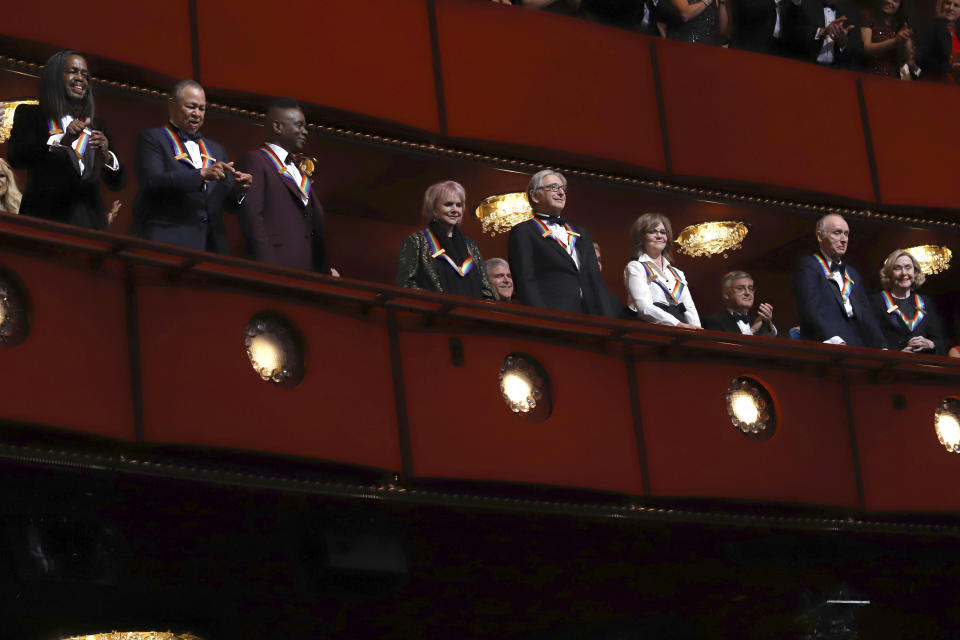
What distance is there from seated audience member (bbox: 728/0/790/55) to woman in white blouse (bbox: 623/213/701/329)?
9.31ft

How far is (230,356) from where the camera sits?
21.6 ft

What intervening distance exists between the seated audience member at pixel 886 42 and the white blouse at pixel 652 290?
3.88 m

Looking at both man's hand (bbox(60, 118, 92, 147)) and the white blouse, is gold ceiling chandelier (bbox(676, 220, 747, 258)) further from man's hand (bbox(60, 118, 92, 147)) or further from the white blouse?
man's hand (bbox(60, 118, 92, 147))

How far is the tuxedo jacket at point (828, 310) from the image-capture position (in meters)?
8.78

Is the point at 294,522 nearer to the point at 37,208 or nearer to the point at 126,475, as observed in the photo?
the point at 126,475

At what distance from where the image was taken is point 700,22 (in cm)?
1061

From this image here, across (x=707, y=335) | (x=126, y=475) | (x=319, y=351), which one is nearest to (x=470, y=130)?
(x=707, y=335)

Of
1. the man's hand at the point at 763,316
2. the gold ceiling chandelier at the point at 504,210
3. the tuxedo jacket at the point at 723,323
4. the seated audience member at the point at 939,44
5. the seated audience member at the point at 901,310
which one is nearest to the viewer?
the tuxedo jacket at the point at 723,323

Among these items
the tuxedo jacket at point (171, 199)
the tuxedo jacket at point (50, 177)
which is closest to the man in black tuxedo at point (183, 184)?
the tuxedo jacket at point (171, 199)

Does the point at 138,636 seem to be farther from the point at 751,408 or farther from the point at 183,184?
the point at 751,408

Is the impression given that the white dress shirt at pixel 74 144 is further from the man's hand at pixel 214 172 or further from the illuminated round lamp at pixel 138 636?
the illuminated round lamp at pixel 138 636

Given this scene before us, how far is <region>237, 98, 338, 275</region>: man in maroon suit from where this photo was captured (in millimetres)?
7172

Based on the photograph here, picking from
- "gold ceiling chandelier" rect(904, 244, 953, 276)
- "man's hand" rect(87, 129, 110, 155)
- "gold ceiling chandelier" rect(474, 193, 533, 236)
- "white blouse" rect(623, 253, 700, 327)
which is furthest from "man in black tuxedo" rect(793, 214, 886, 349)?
"man's hand" rect(87, 129, 110, 155)

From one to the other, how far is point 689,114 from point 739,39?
780mm
